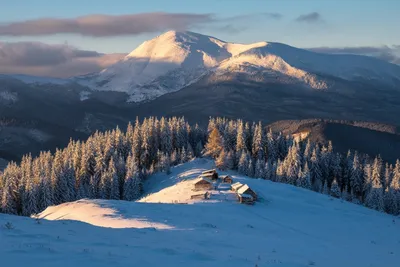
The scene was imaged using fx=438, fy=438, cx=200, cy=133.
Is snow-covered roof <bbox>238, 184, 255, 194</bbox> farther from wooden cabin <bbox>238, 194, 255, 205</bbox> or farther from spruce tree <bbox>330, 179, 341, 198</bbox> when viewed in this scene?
spruce tree <bbox>330, 179, 341, 198</bbox>

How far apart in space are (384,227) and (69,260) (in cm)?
3994

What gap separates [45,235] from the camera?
69.9 ft

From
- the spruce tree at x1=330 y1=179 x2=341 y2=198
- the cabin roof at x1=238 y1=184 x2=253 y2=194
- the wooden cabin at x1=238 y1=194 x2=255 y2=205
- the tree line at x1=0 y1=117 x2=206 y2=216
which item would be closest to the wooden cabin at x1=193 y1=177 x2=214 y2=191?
the cabin roof at x1=238 y1=184 x2=253 y2=194

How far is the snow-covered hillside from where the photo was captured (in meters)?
18.9

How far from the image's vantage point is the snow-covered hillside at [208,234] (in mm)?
18875

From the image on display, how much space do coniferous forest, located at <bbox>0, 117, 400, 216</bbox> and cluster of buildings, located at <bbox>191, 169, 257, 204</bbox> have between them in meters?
16.8

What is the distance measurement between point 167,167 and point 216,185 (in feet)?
93.4

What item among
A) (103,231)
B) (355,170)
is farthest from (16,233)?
(355,170)

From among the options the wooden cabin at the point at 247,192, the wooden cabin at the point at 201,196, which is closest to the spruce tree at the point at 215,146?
the wooden cabin at the point at 201,196

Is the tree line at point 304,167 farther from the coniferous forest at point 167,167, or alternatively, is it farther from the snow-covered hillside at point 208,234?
the snow-covered hillside at point 208,234

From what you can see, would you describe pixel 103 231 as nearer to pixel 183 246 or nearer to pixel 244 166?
pixel 183 246

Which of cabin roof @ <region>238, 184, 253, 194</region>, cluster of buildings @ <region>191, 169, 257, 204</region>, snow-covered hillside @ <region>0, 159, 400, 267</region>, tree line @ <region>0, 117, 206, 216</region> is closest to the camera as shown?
snow-covered hillside @ <region>0, 159, 400, 267</region>

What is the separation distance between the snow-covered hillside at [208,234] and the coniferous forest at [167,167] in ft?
79.3

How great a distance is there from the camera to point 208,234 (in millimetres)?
30219
